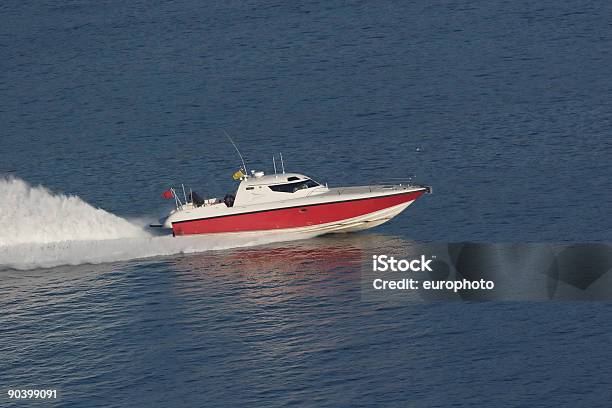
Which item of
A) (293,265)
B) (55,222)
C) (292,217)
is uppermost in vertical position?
(55,222)

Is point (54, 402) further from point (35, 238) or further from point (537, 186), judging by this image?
point (537, 186)

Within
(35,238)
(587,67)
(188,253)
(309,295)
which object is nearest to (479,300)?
(309,295)

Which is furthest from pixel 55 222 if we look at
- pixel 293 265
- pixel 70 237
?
pixel 293 265

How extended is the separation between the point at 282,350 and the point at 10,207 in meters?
23.8

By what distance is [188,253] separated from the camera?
228 ft

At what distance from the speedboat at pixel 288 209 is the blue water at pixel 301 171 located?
132cm

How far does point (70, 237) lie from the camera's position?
7200 centimetres

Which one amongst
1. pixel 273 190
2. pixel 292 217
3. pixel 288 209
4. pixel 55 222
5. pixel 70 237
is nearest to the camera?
pixel 288 209

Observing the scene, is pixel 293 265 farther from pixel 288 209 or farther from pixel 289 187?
pixel 289 187

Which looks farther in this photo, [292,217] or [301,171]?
[301,171]

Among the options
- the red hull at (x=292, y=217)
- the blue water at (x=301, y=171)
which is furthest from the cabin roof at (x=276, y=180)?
the blue water at (x=301, y=171)

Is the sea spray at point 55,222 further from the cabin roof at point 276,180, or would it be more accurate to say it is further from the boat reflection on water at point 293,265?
the cabin roof at point 276,180

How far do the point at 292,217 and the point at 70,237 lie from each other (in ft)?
41.1

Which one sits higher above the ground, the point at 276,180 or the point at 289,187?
the point at 276,180
